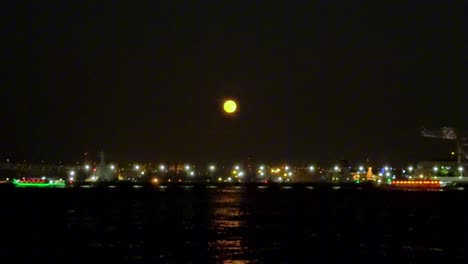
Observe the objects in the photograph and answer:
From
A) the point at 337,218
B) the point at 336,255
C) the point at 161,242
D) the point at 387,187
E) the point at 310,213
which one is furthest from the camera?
the point at 387,187

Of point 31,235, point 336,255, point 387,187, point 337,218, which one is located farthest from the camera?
point 387,187

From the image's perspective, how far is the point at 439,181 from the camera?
7766 inches

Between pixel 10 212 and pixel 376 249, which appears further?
pixel 10 212

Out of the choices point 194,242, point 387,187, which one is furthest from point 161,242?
point 387,187

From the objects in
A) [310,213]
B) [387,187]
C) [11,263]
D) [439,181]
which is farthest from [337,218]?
[439,181]

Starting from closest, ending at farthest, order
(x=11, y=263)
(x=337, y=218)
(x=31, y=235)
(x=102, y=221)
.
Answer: (x=11, y=263), (x=31, y=235), (x=102, y=221), (x=337, y=218)

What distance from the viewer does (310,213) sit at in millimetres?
72438

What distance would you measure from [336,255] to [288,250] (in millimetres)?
2879

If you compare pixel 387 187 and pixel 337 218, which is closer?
pixel 337 218

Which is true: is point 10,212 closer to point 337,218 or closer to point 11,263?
point 337,218

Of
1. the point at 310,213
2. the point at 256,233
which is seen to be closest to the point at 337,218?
the point at 310,213

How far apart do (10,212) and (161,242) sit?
3179 centimetres

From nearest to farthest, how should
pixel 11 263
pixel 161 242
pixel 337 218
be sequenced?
1. pixel 11 263
2. pixel 161 242
3. pixel 337 218

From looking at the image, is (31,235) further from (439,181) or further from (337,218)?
(439,181)
